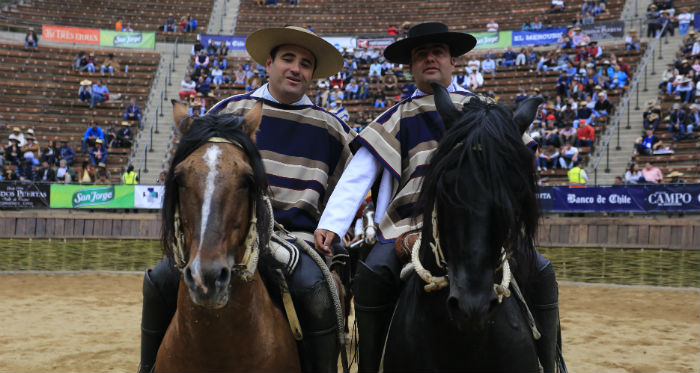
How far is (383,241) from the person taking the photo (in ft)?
11.4

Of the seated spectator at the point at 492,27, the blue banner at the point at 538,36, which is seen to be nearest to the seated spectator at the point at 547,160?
the blue banner at the point at 538,36

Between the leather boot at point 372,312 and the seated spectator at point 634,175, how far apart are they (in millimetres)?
12173

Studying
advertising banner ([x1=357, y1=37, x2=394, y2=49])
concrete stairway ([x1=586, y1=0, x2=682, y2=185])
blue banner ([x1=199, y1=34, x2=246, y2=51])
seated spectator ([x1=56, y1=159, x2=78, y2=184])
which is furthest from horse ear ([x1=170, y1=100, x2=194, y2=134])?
blue banner ([x1=199, y1=34, x2=246, y2=51])

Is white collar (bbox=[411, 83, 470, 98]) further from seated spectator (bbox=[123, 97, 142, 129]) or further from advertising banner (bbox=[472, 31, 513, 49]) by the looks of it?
advertising banner (bbox=[472, 31, 513, 49])

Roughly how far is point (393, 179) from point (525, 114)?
1.14 meters

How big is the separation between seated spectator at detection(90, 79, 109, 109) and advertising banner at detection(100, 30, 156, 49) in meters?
4.19

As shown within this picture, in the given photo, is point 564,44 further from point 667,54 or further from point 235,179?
point 235,179

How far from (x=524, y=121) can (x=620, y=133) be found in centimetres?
1645

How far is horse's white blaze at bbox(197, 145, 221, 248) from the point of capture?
2363mm

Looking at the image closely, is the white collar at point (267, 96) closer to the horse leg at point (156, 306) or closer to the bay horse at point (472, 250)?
the horse leg at point (156, 306)

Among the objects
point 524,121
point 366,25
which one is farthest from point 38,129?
point 524,121

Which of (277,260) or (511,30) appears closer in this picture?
(277,260)

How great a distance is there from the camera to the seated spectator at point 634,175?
14.0 meters

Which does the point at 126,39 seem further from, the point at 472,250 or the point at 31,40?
the point at 472,250
